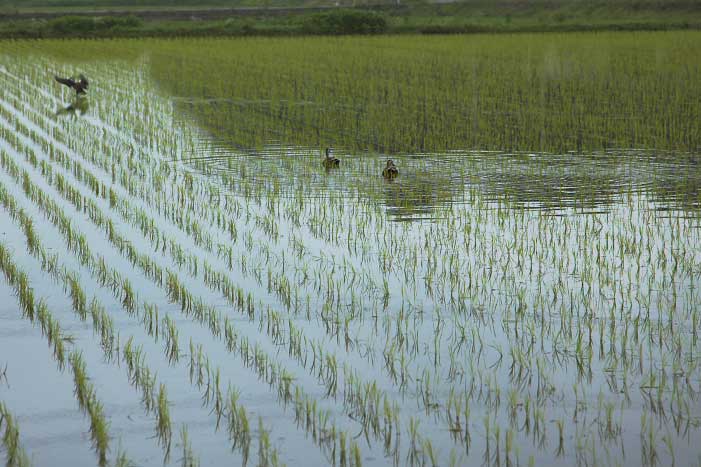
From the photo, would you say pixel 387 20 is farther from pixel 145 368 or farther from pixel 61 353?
pixel 145 368

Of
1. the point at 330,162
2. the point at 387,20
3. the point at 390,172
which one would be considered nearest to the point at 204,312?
the point at 390,172

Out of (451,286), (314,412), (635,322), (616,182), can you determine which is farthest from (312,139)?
(314,412)

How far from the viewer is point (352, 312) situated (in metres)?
5.20

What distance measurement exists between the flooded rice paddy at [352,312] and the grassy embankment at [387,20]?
25091 millimetres

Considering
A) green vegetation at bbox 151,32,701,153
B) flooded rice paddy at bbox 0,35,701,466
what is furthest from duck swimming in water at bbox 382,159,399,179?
green vegetation at bbox 151,32,701,153

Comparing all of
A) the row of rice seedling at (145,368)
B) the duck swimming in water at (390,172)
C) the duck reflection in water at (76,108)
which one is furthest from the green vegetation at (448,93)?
the row of rice seedling at (145,368)

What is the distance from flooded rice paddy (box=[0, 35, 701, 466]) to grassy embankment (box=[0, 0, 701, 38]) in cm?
2509

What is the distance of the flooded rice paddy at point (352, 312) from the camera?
3.68 metres

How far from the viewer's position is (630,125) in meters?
12.2

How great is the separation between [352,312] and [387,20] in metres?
32.7

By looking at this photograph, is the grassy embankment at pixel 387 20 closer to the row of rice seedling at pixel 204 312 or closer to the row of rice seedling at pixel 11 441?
the row of rice seedling at pixel 204 312

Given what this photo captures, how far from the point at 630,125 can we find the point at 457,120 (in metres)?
2.06

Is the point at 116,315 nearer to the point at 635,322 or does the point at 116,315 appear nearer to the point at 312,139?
the point at 635,322

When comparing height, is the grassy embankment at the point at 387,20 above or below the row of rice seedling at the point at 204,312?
above
